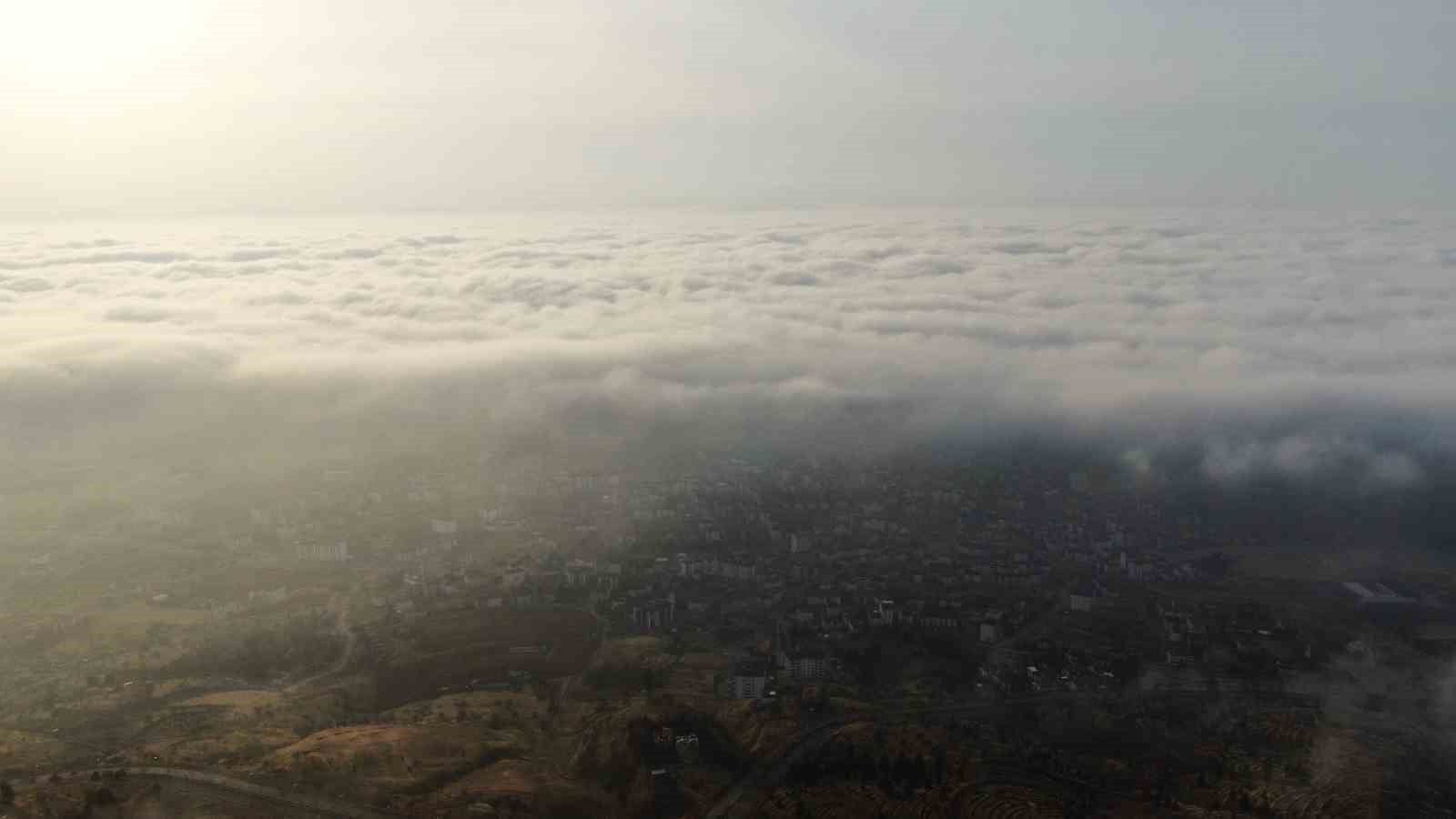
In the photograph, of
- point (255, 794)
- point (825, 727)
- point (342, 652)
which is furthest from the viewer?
point (342, 652)

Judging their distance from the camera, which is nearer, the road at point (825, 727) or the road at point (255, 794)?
the road at point (255, 794)

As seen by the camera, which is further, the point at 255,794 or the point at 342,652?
the point at 342,652

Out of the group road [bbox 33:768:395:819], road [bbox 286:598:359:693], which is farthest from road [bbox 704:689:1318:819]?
road [bbox 286:598:359:693]

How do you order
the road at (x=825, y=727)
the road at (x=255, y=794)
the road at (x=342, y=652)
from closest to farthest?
the road at (x=255, y=794) < the road at (x=825, y=727) < the road at (x=342, y=652)

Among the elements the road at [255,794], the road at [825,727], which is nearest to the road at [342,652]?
the road at [255,794]

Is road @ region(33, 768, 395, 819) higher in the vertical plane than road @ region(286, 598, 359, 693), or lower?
higher

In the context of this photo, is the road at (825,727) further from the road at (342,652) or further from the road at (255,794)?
the road at (342,652)

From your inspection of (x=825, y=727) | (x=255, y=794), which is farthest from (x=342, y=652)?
(x=825, y=727)

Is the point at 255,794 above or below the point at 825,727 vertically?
above

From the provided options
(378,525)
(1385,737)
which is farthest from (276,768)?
(1385,737)

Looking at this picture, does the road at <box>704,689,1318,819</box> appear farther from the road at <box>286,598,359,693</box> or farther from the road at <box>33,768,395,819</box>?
the road at <box>286,598,359,693</box>

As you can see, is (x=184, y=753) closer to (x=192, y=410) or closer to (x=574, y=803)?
(x=574, y=803)

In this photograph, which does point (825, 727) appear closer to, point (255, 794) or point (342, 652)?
point (255, 794)
